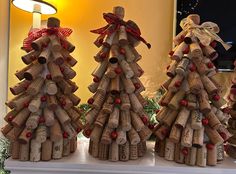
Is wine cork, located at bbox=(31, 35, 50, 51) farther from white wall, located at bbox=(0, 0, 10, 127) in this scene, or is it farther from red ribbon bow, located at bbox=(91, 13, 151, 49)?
white wall, located at bbox=(0, 0, 10, 127)

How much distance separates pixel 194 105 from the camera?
72 cm

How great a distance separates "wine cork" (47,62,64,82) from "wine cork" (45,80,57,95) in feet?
0.05

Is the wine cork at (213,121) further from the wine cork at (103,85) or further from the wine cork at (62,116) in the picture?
the wine cork at (62,116)

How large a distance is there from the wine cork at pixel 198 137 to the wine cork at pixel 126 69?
0.24 m

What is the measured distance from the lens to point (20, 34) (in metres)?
1.16

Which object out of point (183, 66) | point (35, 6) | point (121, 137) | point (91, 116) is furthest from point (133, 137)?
point (35, 6)

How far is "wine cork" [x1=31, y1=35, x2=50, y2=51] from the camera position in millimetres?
722

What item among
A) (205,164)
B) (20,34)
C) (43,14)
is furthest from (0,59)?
(205,164)

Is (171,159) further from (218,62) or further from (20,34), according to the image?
(20,34)

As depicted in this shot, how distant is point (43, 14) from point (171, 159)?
2.68 feet

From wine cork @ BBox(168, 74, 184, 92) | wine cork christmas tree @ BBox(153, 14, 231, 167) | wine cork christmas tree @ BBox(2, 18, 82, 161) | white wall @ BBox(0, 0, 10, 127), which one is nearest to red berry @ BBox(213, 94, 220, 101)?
wine cork christmas tree @ BBox(153, 14, 231, 167)

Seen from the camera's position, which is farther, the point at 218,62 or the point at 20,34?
the point at 20,34

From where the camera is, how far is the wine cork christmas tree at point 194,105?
28.2 inches

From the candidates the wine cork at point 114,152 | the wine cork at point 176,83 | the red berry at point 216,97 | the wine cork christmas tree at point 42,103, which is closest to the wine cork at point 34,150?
the wine cork christmas tree at point 42,103
